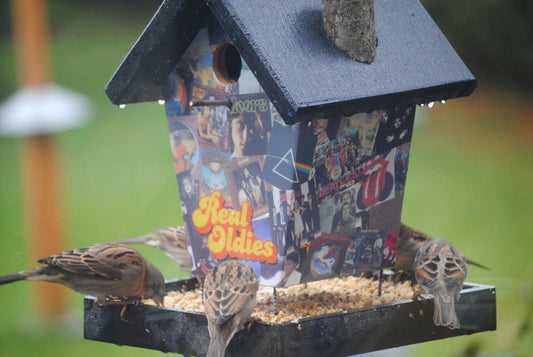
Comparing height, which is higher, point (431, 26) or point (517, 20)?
point (517, 20)

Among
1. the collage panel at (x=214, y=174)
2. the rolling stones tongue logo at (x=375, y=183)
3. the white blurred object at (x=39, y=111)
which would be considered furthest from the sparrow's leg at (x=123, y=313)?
the white blurred object at (x=39, y=111)

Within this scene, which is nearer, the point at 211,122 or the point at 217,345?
the point at 217,345

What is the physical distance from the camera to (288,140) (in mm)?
2412

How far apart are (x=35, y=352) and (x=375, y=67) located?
2203mm

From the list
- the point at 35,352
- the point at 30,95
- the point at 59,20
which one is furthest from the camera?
the point at 59,20

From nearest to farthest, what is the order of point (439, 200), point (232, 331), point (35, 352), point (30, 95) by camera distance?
point (232, 331) < point (35, 352) < point (30, 95) < point (439, 200)

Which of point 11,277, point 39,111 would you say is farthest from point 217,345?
point 39,111

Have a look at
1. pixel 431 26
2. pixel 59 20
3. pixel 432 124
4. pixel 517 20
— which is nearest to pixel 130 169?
pixel 59 20

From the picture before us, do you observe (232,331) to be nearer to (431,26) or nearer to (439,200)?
(431,26)

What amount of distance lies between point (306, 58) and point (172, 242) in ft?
4.54

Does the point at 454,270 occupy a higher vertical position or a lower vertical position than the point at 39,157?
lower

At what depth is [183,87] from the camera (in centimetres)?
279

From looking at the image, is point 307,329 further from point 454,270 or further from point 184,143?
point 184,143

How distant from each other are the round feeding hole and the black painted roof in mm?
115
